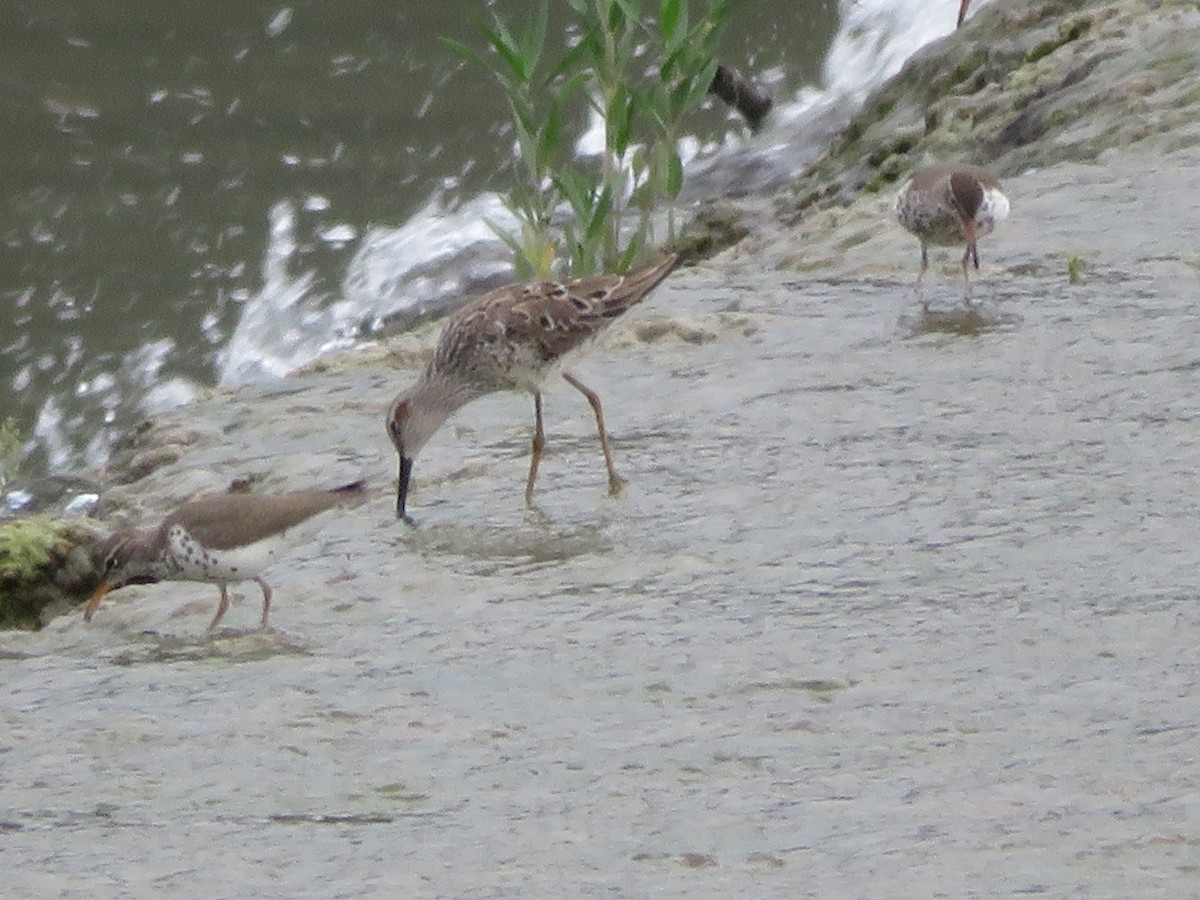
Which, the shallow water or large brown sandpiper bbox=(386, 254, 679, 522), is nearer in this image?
the shallow water

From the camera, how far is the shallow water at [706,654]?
13.9 feet

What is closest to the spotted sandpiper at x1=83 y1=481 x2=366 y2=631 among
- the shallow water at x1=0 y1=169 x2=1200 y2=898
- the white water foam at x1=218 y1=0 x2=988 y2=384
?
the shallow water at x1=0 y1=169 x2=1200 y2=898

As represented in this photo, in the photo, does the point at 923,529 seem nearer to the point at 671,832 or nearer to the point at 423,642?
the point at 423,642

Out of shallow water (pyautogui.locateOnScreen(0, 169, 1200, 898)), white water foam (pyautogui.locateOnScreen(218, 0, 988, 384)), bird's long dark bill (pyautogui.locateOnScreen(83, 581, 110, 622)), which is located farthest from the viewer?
white water foam (pyautogui.locateOnScreen(218, 0, 988, 384))

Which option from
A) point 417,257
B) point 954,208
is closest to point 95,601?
point 954,208

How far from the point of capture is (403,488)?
7047mm

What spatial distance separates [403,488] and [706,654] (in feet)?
6.24

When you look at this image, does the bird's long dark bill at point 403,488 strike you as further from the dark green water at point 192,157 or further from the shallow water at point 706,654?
the dark green water at point 192,157

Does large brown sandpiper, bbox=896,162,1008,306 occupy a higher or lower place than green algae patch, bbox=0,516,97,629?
higher

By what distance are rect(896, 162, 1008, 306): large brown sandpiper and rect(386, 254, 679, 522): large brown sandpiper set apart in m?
1.76

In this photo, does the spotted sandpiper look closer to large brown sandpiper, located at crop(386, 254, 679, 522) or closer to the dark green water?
large brown sandpiper, located at crop(386, 254, 679, 522)

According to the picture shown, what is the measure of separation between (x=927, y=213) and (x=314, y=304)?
665cm

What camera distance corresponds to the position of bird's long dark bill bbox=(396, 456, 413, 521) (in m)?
6.98

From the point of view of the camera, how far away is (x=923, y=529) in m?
6.23
